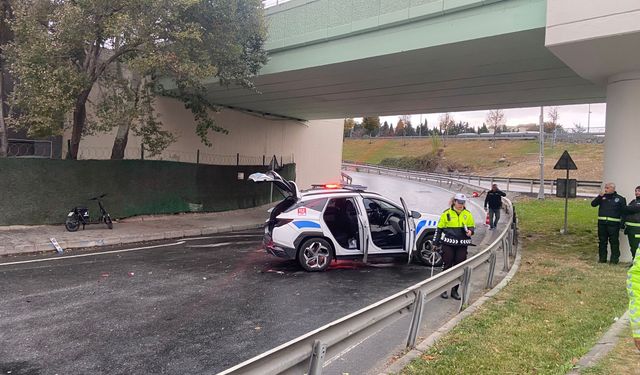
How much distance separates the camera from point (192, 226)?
50.5 feet

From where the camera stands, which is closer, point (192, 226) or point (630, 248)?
point (630, 248)

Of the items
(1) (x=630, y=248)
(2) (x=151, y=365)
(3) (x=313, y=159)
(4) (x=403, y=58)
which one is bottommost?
(2) (x=151, y=365)

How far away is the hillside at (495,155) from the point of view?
52000 mm

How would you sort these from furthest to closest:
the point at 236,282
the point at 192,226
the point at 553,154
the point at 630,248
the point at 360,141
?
the point at 360,141
the point at 553,154
the point at 192,226
the point at 630,248
the point at 236,282

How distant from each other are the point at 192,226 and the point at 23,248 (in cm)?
539

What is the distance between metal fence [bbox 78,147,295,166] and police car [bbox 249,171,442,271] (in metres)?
9.78

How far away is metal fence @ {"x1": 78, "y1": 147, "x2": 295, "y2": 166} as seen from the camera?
1811 cm

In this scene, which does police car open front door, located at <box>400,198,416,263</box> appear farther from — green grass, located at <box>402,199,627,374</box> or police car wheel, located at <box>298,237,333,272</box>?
green grass, located at <box>402,199,627,374</box>

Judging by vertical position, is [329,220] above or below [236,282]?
above

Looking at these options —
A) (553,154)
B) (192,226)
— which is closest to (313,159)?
(192,226)

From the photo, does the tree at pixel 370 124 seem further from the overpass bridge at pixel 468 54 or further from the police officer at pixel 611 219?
the police officer at pixel 611 219

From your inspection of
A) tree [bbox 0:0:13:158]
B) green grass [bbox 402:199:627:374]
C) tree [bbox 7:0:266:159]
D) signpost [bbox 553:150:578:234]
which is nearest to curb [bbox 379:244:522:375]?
green grass [bbox 402:199:627:374]

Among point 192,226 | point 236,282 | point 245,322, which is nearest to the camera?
point 245,322

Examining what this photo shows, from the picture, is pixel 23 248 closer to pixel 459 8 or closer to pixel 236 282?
pixel 236 282
